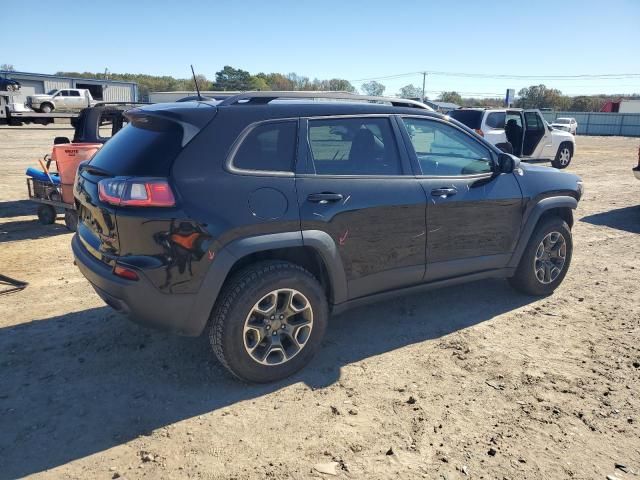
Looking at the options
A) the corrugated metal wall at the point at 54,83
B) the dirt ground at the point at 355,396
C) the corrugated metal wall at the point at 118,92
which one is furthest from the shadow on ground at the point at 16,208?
the corrugated metal wall at the point at 54,83

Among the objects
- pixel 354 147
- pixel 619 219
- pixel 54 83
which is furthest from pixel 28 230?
pixel 54 83

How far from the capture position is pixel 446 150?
442 centimetres

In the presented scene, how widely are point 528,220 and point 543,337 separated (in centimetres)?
109

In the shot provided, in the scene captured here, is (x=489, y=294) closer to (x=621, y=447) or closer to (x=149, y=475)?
(x=621, y=447)

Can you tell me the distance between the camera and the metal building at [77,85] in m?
47.3

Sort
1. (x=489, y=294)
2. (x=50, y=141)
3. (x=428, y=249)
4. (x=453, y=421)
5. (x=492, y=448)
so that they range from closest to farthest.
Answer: (x=492, y=448) → (x=453, y=421) → (x=428, y=249) → (x=489, y=294) → (x=50, y=141)

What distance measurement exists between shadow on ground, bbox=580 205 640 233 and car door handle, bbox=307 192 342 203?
6427 mm

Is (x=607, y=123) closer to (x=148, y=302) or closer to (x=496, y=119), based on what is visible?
(x=496, y=119)

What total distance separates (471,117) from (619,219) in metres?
5.60

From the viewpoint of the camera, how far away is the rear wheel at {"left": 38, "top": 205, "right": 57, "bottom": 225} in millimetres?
7566

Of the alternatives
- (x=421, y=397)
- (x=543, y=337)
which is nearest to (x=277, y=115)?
(x=421, y=397)

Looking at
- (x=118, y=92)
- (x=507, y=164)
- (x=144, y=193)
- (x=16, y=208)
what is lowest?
(x=16, y=208)

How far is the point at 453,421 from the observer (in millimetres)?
3029

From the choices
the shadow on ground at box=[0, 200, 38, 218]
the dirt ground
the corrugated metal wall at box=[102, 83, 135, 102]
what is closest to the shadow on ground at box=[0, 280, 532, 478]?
the dirt ground
